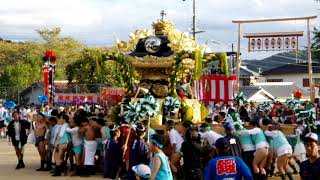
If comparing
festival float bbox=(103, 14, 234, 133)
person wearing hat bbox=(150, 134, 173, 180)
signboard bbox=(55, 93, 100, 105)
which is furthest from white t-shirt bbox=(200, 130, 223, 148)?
signboard bbox=(55, 93, 100, 105)

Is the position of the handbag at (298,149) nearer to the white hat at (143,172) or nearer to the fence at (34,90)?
the white hat at (143,172)

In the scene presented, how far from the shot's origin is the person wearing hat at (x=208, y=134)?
13.7 metres

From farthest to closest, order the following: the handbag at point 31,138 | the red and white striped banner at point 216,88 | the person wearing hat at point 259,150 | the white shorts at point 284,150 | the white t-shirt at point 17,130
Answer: the red and white striped banner at point 216,88
the handbag at point 31,138
the white t-shirt at point 17,130
the white shorts at point 284,150
the person wearing hat at point 259,150

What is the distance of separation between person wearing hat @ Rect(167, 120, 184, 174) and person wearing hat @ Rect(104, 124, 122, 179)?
48.1 inches

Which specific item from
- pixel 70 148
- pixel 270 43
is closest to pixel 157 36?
pixel 70 148

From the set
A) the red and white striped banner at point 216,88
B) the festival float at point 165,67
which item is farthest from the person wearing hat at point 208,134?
the red and white striped banner at point 216,88

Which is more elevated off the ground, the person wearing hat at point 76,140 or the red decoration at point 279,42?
the red decoration at point 279,42

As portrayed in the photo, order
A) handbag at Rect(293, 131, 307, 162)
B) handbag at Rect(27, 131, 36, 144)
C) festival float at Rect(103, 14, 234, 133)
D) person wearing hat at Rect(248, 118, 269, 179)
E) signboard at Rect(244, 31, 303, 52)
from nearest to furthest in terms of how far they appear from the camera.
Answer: person wearing hat at Rect(248, 118, 269, 179)
handbag at Rect(293, 131, 307, 162)
festival float at Rect(103, 14, 234, 133)
handbag at Rect(27, 131, 36, 144)
signboard at Rect(244, 31, 303, 52)

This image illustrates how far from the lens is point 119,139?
1364 cm

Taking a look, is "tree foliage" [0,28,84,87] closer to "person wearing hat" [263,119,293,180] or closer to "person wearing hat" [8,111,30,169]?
"person wearing hat" [8,111,30,169]

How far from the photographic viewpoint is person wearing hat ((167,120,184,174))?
14.1 metres

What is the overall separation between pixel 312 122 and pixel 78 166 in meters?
5.94

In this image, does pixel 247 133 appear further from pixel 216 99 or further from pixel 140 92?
pixel 216 99

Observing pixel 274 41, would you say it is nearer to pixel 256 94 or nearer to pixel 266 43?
pixel 266 43
